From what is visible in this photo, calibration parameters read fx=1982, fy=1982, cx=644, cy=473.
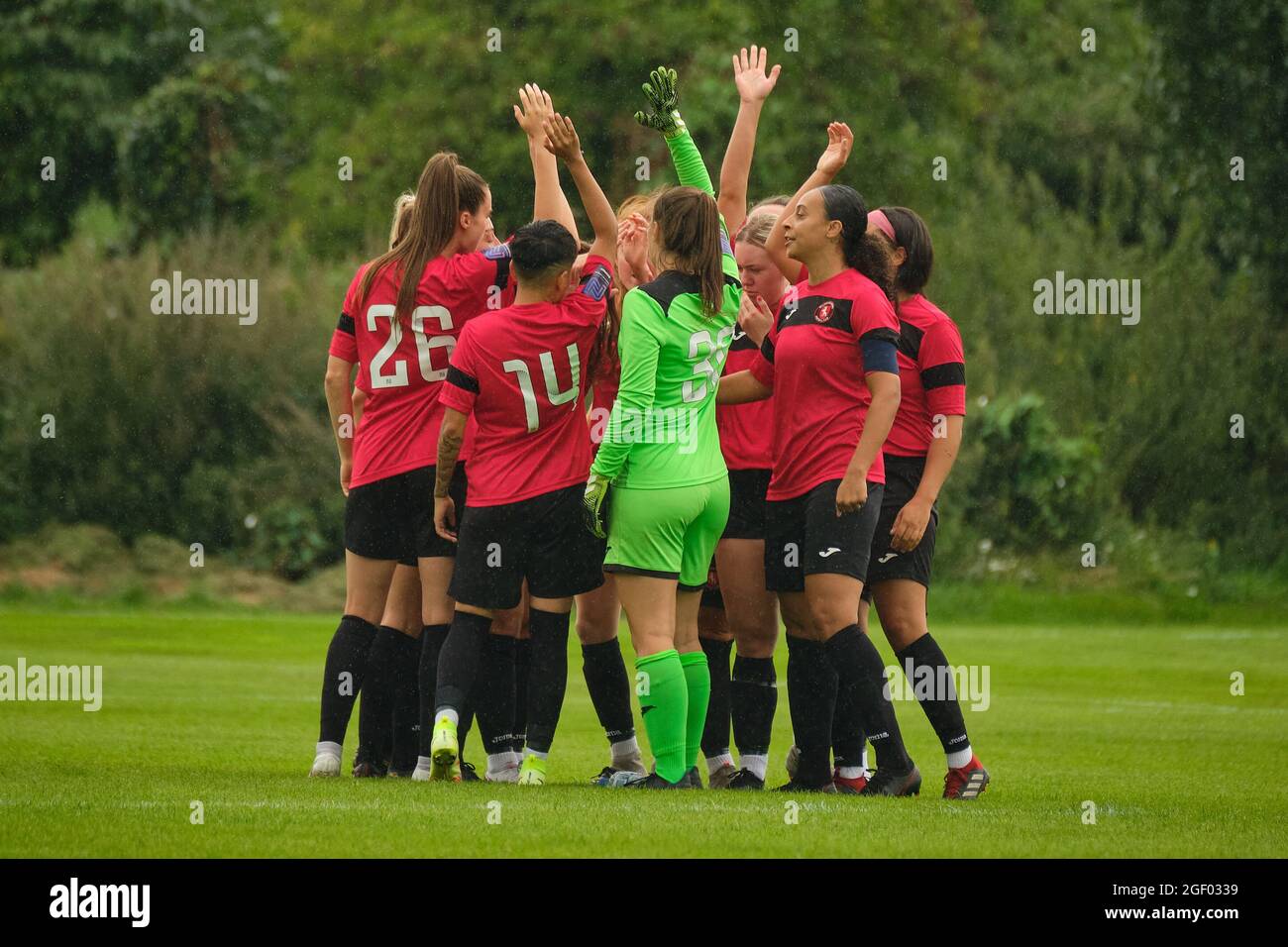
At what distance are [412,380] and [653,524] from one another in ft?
4.35

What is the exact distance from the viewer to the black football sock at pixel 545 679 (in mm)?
7609

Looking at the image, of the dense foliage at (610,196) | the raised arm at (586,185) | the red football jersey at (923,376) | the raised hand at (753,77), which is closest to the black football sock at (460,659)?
the raised arm at (586,185)

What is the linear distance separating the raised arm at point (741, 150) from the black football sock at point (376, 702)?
7.38 feet

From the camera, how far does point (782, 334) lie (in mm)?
7566

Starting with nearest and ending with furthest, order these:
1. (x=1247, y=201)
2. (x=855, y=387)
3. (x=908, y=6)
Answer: (x=855, y=387), (x=1247, y=201), (x=908, y=6)

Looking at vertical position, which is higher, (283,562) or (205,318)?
(205,318)

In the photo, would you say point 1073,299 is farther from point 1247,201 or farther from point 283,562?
point 283,562

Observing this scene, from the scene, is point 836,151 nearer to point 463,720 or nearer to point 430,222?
point 430,222

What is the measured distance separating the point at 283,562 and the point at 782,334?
672 inches

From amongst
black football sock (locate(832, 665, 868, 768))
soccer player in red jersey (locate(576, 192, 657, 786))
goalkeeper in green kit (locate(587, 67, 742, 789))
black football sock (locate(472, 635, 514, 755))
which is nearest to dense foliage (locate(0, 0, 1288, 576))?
black football sock (locate(832, 665, 868, 768))

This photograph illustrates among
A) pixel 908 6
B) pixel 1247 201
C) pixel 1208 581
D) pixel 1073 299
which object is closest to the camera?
pixel 1208 581

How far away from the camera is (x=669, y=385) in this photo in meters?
7.34

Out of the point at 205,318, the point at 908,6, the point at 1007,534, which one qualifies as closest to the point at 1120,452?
the point at 1007,534

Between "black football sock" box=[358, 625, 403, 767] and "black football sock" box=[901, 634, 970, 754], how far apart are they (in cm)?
209
